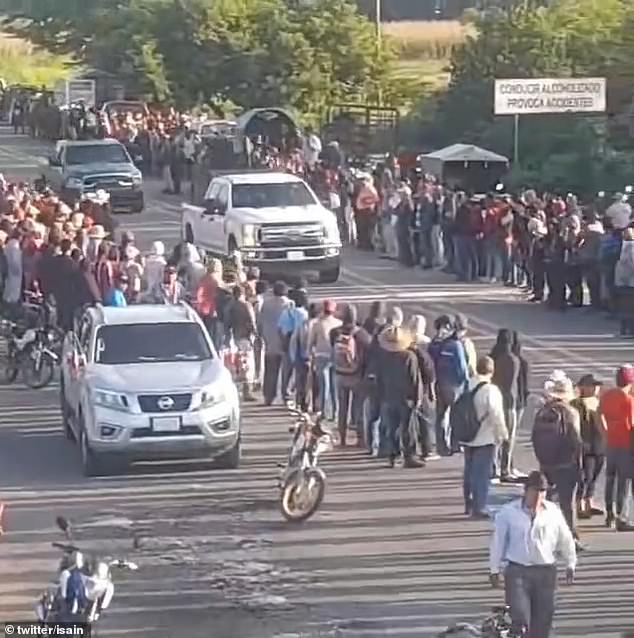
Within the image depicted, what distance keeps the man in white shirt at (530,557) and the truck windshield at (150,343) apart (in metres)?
7.70

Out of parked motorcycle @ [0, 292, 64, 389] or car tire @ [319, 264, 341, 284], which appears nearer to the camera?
parked motorcycle @ [0, 292, 64, 389]

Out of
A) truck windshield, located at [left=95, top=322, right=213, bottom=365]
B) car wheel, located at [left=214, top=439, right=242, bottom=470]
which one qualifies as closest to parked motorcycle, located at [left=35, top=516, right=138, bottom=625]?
car wheel, located at [left=214, top=439, right=242, bottom=470]

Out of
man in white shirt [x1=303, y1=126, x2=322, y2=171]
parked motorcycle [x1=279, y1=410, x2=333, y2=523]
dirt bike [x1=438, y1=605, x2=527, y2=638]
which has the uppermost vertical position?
dirt bike [x1=438, y1=605, x2=527, y2=638]

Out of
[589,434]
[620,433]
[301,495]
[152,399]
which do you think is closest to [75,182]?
[152,399]

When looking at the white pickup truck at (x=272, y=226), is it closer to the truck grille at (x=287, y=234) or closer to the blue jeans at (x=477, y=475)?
the truck grille at (x=287, y=234)

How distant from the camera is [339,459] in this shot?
19828 millimetres

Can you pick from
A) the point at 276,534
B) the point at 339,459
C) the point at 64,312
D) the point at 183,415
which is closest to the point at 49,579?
the point at 276,534

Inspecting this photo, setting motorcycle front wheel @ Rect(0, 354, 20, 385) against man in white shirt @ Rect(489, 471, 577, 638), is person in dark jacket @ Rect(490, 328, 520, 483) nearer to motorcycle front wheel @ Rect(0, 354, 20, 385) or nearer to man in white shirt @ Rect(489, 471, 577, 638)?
man in white shirt @ Rect(489, 471, 577, 638)

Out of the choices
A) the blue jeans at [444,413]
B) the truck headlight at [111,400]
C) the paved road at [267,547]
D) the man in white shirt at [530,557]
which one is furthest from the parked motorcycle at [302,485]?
the man in white shirt at [530,557]

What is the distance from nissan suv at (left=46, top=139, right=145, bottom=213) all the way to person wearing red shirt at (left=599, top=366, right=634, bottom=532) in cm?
2821

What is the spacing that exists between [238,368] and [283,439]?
265 cm

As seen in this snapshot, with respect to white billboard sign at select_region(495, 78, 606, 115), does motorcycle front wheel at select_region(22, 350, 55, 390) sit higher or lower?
lower

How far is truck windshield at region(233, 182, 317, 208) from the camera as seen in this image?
33.5 m

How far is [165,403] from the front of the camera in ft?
61.4
